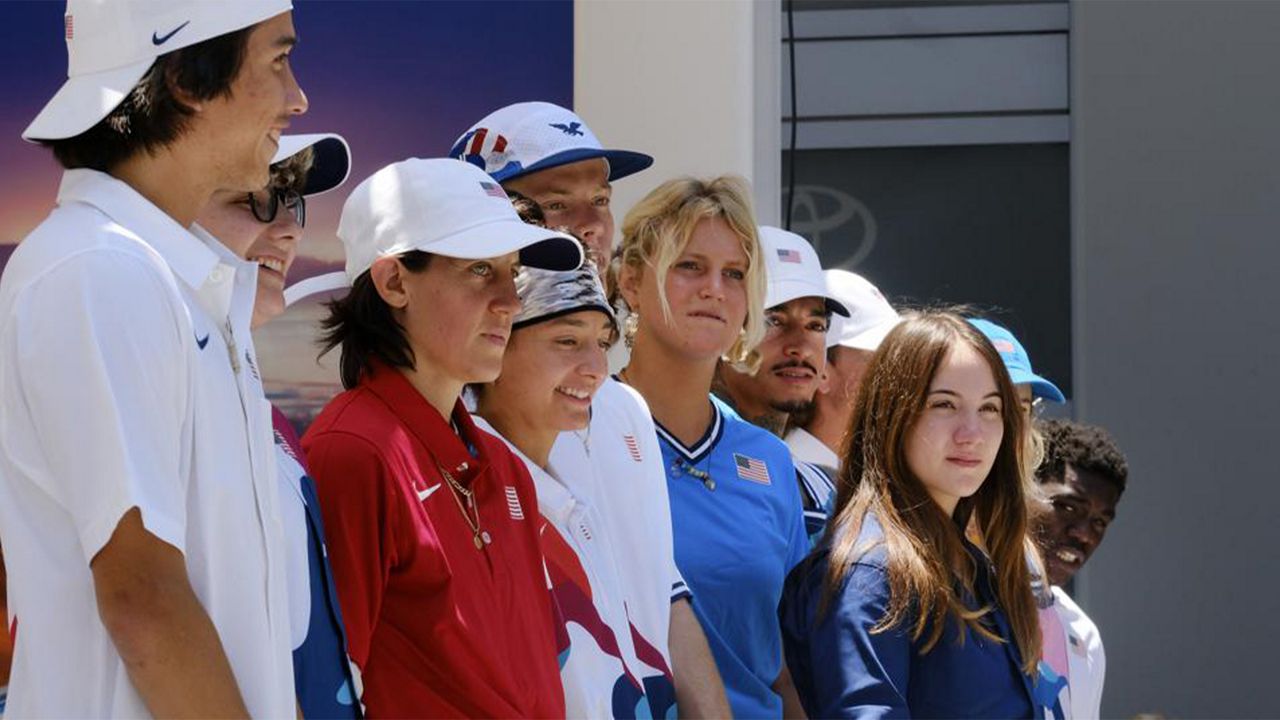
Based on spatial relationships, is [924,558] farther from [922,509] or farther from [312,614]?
[312,614]

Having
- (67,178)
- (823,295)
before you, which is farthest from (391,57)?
(67,178)

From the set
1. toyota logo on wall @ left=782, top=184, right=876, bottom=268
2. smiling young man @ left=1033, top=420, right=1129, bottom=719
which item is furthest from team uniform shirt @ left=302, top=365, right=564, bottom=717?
toyota logo on wall @ left=782, top=184, right=876, bottom=268

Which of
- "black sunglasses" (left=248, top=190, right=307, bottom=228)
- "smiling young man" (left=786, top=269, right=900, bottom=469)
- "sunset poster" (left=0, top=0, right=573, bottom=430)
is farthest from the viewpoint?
"smiling young man" (left=786, top=269, right=900, bottom=469)

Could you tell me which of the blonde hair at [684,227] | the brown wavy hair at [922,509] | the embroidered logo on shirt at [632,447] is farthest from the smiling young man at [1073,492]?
the embroidered logo on shirt at [632,447]

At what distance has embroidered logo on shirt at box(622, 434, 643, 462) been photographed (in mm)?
2863

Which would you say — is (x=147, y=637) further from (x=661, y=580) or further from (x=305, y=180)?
(x=661, y=580)

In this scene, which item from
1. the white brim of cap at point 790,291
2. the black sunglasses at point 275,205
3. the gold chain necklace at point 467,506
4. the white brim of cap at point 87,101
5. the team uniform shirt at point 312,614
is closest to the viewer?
the white brim of cap at point 87,101

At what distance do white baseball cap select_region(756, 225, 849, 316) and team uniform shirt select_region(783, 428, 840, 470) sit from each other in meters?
0.29

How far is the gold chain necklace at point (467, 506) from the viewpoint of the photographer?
2.31m

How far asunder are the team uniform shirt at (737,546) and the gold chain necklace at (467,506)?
0.74 m

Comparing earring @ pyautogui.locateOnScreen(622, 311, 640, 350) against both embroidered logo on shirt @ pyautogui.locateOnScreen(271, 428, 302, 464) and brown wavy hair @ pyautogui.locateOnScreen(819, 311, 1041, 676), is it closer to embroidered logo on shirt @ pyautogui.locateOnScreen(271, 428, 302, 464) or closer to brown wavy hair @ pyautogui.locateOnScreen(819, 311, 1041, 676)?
brown wavy hair @ pyautogui.locateOnScreen(819, 311, 1041, 676)

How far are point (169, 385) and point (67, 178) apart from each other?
257 mm

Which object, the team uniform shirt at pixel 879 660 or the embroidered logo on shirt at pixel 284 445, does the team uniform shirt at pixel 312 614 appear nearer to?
the embroidered logo on shirt at pixel 284 445

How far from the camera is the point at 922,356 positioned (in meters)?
2.99
